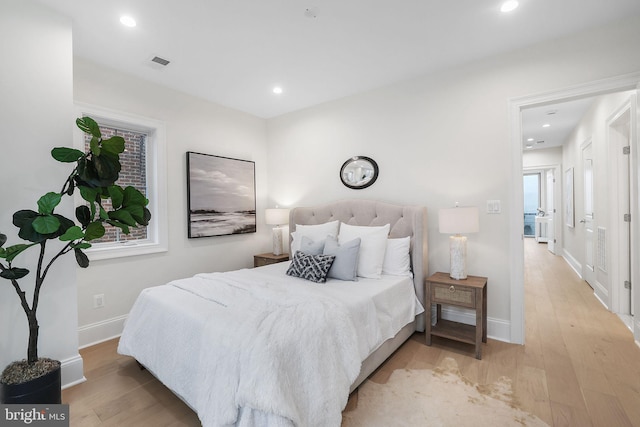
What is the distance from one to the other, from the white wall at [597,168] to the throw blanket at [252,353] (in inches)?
142

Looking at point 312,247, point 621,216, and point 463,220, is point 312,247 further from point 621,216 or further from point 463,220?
point 621,216

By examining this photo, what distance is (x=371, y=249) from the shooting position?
2.85 metres

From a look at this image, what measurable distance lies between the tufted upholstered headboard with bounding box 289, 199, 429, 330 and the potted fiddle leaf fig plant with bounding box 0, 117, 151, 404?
2162 millimetres

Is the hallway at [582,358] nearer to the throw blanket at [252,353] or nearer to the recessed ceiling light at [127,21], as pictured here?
the throw blanket at [252,353]

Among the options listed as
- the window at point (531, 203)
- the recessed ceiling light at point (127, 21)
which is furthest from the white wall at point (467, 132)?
the window at point (531, 203)

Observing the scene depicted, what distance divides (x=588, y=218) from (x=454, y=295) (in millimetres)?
3708

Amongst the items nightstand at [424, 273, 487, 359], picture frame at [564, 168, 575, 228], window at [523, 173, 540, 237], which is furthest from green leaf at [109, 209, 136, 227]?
window at [523, 173, 540, 237]

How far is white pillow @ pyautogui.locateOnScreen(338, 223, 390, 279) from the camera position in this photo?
2.78 metres

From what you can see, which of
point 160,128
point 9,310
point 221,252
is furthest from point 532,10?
point 9,310

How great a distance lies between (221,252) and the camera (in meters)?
3.96

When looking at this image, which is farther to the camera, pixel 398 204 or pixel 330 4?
pixel 398 204

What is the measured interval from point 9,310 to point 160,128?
→ 212 cm

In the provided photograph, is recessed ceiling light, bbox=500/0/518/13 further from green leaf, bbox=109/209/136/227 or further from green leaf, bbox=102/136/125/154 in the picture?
green leaf, bbox=109/209/136/227

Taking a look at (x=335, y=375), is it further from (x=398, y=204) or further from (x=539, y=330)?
(x=539, y=330)
